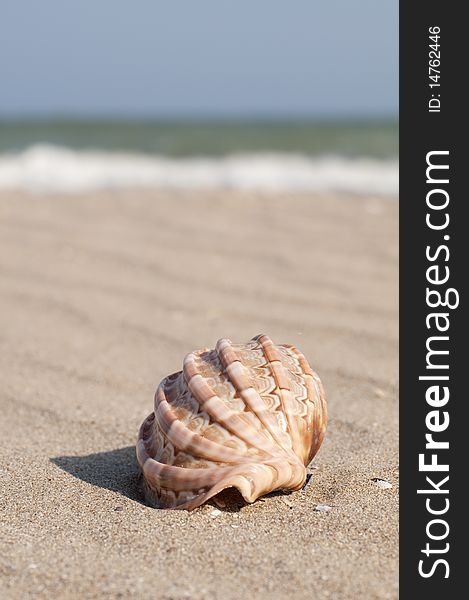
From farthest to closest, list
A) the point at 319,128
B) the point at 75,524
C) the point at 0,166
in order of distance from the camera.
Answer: the point at 319,128 → the point at 0,166 → the point at 75,524

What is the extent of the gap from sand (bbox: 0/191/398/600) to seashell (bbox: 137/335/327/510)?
9cm

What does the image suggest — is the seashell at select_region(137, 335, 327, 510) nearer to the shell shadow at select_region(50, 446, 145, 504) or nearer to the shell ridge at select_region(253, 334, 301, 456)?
the shell ridge at select_region(253, 334, 301, 456)

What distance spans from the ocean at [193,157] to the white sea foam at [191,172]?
0.01 metres

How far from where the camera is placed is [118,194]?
7.64 metres

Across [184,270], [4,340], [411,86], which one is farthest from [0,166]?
[411,86]

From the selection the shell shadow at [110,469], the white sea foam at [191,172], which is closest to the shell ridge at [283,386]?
the shell shadow at [110,469]

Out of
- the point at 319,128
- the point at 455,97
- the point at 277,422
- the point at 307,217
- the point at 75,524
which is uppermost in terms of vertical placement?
the point at 319,128

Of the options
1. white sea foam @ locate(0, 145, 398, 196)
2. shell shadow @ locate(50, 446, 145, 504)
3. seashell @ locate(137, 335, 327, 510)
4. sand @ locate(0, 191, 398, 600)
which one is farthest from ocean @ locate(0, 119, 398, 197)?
seashell @ locate(137, 335, 327, 510)

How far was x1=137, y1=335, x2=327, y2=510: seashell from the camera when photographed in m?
2.05

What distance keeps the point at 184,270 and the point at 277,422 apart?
2.77m

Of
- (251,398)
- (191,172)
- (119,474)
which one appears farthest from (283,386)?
(191,172)

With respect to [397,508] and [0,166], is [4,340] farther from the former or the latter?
[0,166]

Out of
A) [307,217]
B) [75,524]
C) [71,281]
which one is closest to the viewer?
[75,524]

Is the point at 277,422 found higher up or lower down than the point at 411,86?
lower down
